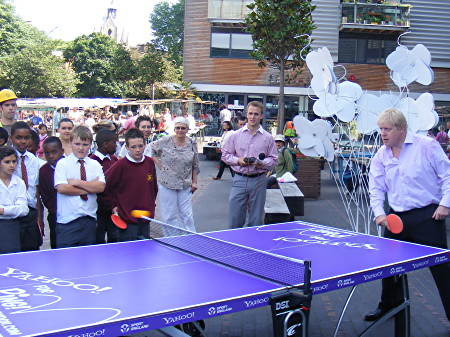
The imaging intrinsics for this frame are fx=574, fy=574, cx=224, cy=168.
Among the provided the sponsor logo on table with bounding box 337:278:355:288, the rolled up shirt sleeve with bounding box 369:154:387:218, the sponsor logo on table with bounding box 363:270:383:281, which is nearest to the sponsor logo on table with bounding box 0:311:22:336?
the sponsor logo on table with bounding box 337:278:355:288

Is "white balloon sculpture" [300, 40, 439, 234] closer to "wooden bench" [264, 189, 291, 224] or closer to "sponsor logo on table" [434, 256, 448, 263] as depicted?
"wooden bench" [264, 189, 291, 224]

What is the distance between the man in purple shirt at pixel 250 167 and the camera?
7.13m

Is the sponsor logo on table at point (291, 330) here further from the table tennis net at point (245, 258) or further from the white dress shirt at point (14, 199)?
the white dress shirt at point (14, 199)

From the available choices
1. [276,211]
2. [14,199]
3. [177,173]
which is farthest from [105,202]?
[276,211]

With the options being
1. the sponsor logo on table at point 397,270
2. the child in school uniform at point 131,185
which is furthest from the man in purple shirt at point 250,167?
the sponsor logo on table at point 397,270

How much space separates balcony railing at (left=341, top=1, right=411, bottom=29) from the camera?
33.9m

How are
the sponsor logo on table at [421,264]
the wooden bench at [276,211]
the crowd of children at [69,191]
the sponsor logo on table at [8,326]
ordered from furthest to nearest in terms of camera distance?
the wooden bench at [276,211], the crowd of children at [69,191], the sponsor logo on table at [421,264], the sponsor logo on table at [8,326]

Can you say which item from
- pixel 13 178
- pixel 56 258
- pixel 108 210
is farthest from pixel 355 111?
pixel 56 258

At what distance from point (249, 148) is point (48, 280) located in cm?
415

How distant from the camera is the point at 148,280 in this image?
3428mm

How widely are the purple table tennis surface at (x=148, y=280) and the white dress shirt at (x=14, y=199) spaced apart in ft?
3.87

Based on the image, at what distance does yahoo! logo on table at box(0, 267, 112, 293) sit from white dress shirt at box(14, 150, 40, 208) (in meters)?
2.13

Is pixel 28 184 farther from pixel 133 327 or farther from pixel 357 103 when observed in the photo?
pixel 357 103

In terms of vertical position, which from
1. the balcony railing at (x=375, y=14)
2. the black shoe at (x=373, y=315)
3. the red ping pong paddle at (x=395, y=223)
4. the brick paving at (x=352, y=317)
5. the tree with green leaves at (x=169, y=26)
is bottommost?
the brick paving at (x=352, y=317)
